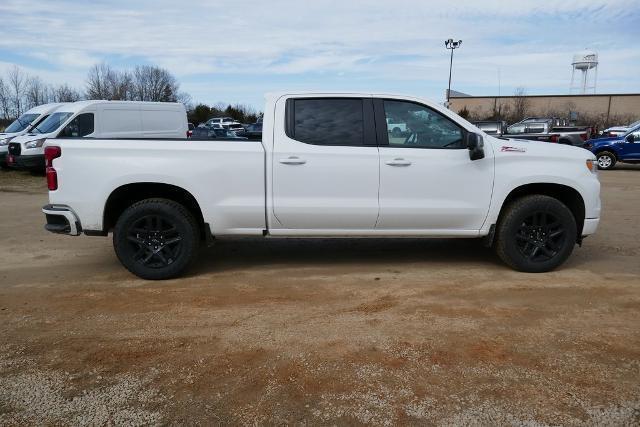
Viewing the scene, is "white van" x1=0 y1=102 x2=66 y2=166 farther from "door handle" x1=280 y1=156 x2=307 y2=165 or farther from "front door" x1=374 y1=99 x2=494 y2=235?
"front door" x1=374 y1=99 x2=494 y2=235

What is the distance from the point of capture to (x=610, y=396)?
306 cm

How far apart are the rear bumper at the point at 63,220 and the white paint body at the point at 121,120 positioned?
962 cm

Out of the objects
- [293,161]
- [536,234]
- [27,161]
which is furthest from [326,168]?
[27,161]

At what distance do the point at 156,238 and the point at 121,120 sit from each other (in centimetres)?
1100

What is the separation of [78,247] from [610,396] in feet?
20.0

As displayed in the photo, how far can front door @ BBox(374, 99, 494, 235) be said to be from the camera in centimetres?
524

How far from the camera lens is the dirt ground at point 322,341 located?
2.98 m

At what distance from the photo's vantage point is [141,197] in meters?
5.43

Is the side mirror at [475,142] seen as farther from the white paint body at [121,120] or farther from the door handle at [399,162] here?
the white paint body at [121,120]

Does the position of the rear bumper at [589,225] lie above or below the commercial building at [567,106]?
below

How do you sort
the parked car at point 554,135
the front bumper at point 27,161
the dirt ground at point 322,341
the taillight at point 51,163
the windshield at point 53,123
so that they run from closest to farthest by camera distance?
the dirt ground at point 322,341 → the taillight at point 51,163 → the front bumper at point 27,161 → the windshield at point 53,123 → the parked car at point 554,135

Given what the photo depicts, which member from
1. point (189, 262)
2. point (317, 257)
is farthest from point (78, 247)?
point (317, 257)

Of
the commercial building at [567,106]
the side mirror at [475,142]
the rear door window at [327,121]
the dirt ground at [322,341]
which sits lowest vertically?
the dirt ground at [322,341]

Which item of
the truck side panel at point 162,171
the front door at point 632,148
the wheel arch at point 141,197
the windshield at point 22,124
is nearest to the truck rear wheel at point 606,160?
the front door at point 632,148
